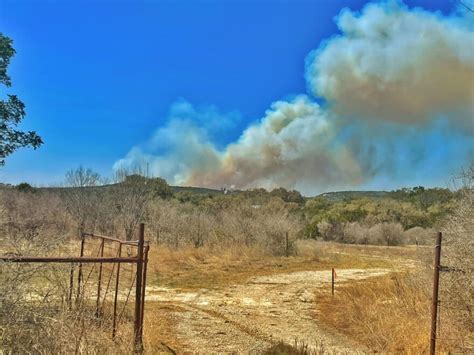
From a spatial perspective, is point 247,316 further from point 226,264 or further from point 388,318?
point 226,264

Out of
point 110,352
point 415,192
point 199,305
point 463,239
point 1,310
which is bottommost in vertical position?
point 199,305

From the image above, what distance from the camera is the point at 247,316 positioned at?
1134 centimetres

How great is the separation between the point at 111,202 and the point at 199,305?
19.9 meters

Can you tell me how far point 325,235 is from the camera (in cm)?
4103

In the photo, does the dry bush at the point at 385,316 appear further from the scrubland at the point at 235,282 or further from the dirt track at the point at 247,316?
the dirt track at the point at 247,316

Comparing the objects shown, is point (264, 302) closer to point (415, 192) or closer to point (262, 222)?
point (262, 222)

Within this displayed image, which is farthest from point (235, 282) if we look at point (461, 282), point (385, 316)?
point (461, 282)

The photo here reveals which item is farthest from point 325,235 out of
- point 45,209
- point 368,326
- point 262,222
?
point 368,326

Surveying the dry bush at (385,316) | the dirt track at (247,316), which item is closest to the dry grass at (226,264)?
the dirt track at (247,316)

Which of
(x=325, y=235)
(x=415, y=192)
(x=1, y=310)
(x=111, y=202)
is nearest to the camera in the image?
(x=1, y=310)

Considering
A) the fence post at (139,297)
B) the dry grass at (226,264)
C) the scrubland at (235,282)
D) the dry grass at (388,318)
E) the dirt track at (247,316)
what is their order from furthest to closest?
the dry grass at (226,264) → the dirt track at (247,316) → the dry grass at (388,318) → the fence post at (139,297) → the scrubland at (235,282)

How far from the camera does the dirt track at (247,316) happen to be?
8805 millimetres

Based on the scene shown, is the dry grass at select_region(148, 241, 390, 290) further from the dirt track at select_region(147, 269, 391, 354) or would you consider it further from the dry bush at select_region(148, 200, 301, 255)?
the dirt track at select_region(147, 269, 391, 354)

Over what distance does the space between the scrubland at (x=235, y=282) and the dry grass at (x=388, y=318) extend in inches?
1.2
